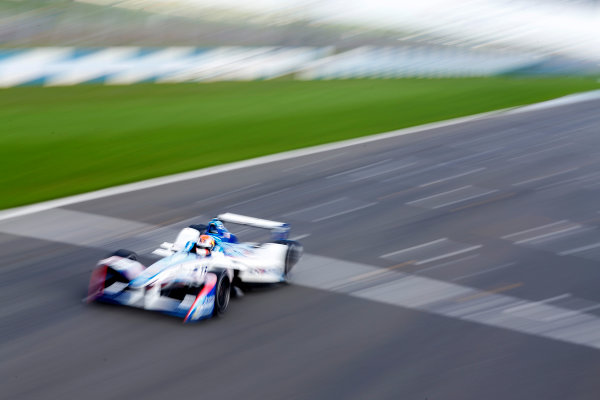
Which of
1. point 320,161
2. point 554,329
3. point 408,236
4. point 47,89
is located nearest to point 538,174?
point 320,161

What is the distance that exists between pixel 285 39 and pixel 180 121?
1198cm

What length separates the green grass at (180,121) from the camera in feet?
49.2

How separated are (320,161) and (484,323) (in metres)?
8.59

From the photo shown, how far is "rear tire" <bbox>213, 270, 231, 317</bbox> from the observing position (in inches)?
332

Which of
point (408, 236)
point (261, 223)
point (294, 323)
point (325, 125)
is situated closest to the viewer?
point (294, 323)

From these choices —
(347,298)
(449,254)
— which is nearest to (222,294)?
(347,298)

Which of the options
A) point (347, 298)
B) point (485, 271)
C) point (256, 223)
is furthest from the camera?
point (485, 271)

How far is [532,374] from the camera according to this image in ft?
25.8

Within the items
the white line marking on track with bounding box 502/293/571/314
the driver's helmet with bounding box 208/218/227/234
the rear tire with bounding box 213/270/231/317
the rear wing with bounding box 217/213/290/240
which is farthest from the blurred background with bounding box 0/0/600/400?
the driver's helmet with bounding box 208/218/227/234

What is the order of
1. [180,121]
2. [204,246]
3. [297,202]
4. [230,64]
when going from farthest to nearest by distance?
1. [230,64]
2. [180,121]
3. [297,202]
4. [204,246]

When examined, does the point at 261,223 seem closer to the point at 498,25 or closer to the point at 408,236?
the point at 408,236

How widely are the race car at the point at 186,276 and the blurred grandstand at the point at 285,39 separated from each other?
14072 mm

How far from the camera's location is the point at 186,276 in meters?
8.56

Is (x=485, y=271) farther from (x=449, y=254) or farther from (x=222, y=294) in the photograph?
(x=222, y=294)
